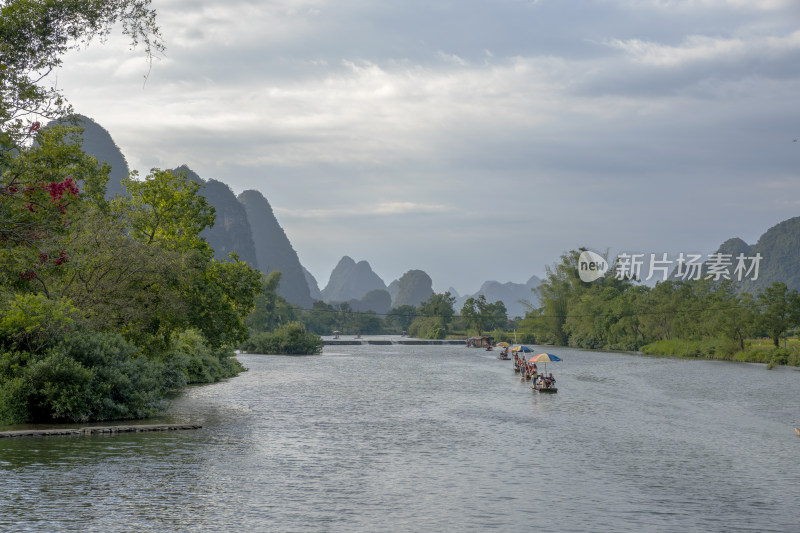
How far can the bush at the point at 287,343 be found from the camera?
140 meters

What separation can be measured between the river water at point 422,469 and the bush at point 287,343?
84963 millimetres

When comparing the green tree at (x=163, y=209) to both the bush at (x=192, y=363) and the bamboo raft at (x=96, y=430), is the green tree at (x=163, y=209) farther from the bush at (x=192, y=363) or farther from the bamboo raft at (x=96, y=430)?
→ the bamboo raft at (x=96, y=430)

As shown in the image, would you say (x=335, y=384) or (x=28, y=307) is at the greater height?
(x=28, y=307)

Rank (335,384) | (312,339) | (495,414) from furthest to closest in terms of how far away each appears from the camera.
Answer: (312,339) → (335,384) → (495,414)

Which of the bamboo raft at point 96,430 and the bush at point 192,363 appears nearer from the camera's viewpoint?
Result: the bamboo raft at point 96,430

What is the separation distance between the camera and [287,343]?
141m

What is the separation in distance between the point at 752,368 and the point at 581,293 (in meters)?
104

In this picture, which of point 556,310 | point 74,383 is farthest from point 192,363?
point 556,310

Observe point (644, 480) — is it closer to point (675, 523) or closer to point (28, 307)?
point (675, 523)

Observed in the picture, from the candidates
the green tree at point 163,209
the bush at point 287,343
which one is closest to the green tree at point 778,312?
the bush at point 287,343

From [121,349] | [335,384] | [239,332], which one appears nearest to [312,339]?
[335,384]

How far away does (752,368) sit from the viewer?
89500mm

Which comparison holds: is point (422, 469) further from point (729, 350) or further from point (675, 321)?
point (675, 321)

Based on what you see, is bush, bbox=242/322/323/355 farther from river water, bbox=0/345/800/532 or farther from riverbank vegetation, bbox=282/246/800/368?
river water, bbox=0/345/800/532
